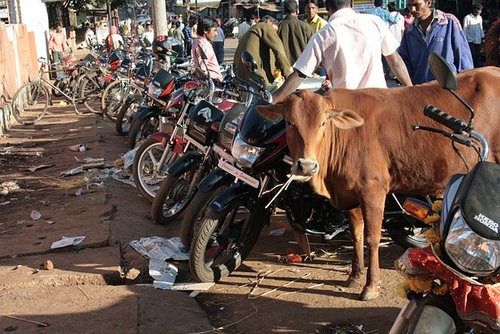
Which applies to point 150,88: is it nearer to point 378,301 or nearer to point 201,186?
point 201,186

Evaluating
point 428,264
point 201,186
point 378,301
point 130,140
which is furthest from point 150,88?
point 428,264

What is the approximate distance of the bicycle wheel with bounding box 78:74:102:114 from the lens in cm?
1244

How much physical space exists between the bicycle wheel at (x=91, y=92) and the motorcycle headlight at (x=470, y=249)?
441 inches

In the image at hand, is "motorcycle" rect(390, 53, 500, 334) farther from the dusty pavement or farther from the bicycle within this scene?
the bicycle

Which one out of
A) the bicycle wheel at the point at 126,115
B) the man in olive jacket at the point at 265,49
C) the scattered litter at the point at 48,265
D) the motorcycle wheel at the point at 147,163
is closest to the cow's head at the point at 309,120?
the scattered litter at the point at 48,265

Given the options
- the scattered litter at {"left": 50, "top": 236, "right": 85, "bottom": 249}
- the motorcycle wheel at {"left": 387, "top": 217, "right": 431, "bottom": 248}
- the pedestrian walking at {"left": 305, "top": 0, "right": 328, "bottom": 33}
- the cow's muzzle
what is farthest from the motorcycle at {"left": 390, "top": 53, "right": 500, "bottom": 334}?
the pedestrian walking at {"left": 305, "top": 0, "right": 328, "bottom": 33}

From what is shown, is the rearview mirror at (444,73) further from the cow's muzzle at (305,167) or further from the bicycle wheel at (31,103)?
the bicycle wheel at (31,103)

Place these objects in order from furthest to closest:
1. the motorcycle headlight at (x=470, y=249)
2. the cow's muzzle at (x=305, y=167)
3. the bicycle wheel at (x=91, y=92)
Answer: the bicycle wheel at (x=91, y=92)
the cow's muzzle at (x=305, y=167)
the motorcycle headlight at (x=470, y=249)

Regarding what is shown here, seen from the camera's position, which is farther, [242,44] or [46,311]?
[242,44]

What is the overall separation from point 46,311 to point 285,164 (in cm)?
194

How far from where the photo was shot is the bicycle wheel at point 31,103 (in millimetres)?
11776

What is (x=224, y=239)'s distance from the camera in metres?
3.89

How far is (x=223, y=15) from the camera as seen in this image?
169ft

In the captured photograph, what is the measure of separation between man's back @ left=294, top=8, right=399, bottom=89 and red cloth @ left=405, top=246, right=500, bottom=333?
7.76 feet
